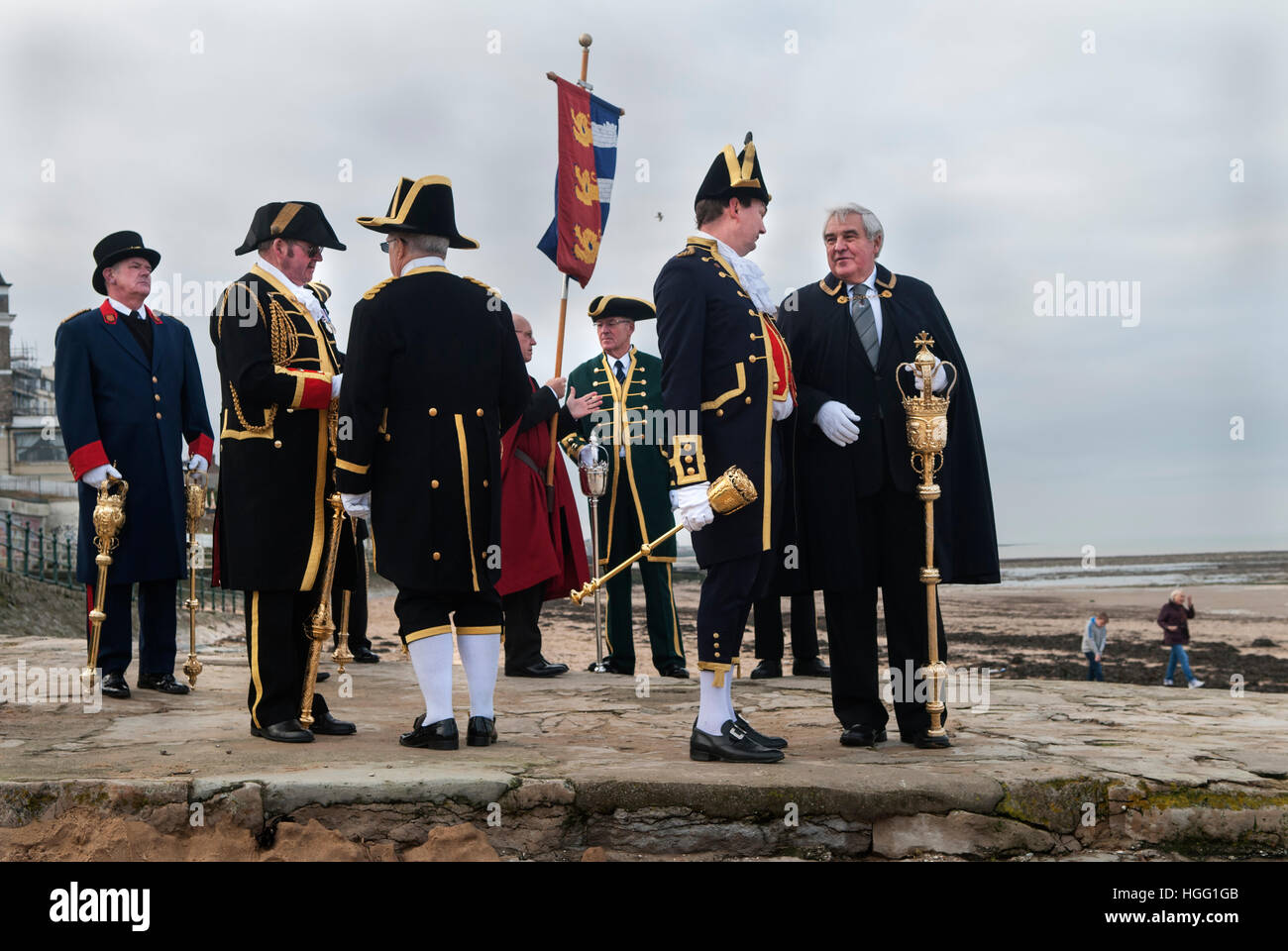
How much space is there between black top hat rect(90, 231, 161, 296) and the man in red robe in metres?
1.94

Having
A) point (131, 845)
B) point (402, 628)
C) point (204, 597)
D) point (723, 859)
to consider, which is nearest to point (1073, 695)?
point (723, 859)

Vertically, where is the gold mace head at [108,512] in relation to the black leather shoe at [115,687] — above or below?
above

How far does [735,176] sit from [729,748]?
6.59 ft

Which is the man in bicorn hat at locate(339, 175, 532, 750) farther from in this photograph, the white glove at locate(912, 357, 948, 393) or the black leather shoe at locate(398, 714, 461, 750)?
the white glove at locate(912, 357, 948, 393)

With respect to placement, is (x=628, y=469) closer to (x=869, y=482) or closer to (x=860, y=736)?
Answer: (x=869, y=482)

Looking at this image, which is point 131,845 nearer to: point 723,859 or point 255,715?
point 255,715

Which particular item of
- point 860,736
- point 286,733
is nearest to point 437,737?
point 286,733

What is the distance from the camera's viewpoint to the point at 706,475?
12.6 ft

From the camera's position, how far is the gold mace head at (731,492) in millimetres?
3744

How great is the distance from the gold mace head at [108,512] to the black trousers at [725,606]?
2963 millimetres

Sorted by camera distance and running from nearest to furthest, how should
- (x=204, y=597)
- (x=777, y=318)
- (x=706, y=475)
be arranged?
(x=706, y=475), (x=777, y=318), (x=204, y=597)

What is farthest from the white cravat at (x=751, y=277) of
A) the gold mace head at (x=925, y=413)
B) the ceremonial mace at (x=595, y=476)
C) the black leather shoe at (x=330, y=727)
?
the ceremonial mace at (x=595, y=476)

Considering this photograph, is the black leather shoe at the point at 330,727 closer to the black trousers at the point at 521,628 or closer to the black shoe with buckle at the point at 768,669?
the black trousers at the point at 521,628

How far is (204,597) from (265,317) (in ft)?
52.7
